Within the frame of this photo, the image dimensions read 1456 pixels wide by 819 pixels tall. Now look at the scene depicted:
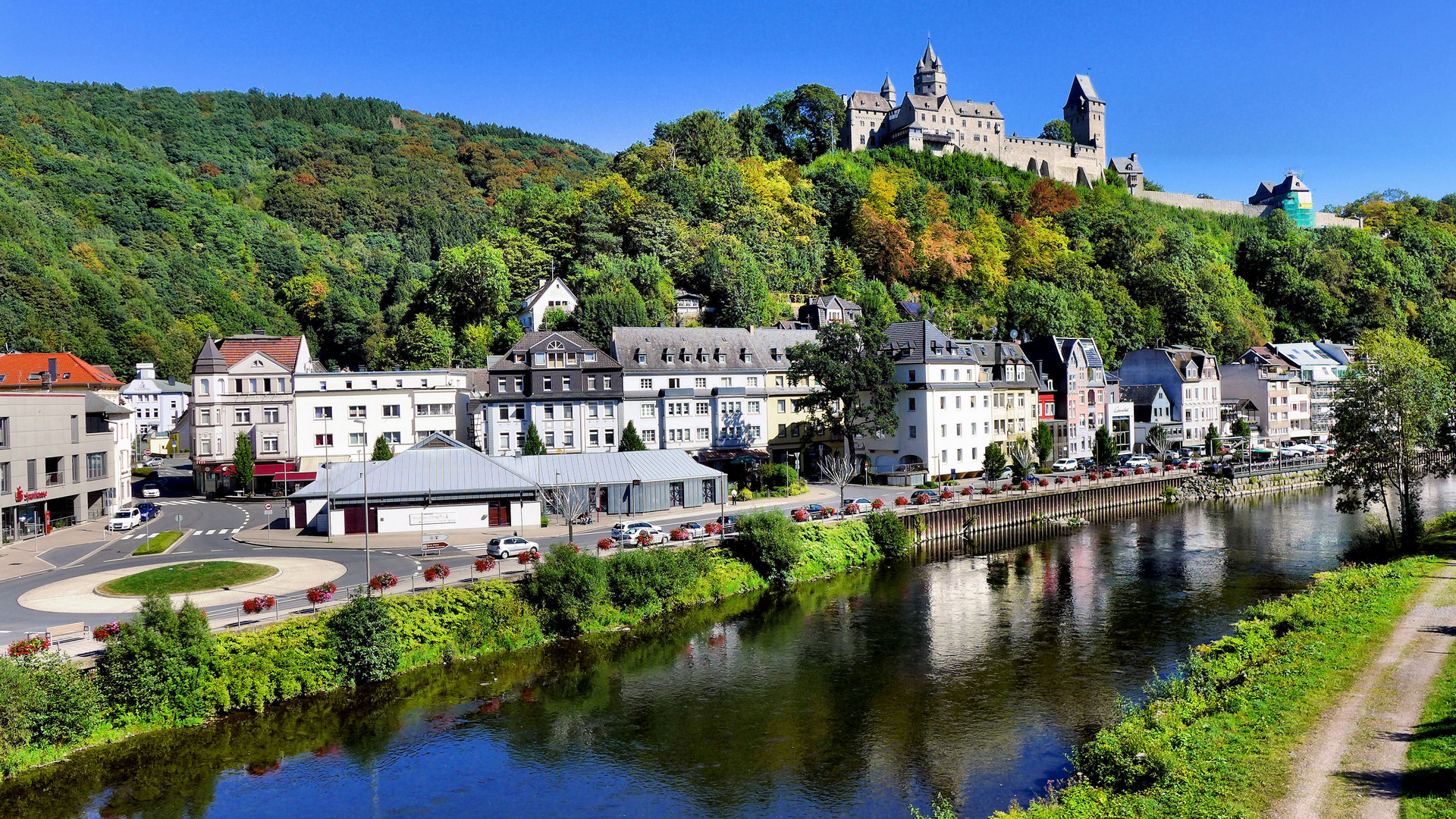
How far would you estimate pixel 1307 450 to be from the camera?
91.1 m

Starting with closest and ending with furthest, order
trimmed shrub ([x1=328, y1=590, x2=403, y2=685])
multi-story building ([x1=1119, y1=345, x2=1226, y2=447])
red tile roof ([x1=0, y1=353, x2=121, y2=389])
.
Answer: trimmed shrub ([x1=328, y1=590, x2=403, y2=685]) < red tile roof ([x1=0, y1=353, x2=121, y2=389]) < multi-story building ([x1=1119, y1=345, x2=1226, y2=447])

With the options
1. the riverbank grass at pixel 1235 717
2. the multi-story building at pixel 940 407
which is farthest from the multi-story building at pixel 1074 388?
the riverbank grass at pixel 1235 717

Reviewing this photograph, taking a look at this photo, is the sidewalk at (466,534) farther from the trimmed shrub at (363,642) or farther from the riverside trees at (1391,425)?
the riverside trees at (1391,425)

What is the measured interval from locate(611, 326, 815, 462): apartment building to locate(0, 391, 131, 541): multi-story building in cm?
3174

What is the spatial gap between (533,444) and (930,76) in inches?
4425

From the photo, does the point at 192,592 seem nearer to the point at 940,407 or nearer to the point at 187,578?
the point at 187,578

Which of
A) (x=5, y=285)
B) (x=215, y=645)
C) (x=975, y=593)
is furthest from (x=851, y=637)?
(x=5, y=285)

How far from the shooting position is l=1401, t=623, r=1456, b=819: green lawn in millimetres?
18219

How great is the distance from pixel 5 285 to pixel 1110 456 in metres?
112

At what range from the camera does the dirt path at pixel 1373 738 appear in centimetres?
1878

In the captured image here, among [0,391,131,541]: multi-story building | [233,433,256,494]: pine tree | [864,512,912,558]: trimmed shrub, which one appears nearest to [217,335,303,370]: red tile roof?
[233,433,256,494]: pine tree

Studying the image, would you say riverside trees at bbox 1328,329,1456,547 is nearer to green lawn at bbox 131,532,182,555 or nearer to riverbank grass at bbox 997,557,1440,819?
riverbank grass at bbox 997,557,1440,819

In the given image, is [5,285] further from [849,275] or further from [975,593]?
[975,593]

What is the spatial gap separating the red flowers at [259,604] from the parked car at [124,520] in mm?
26065
